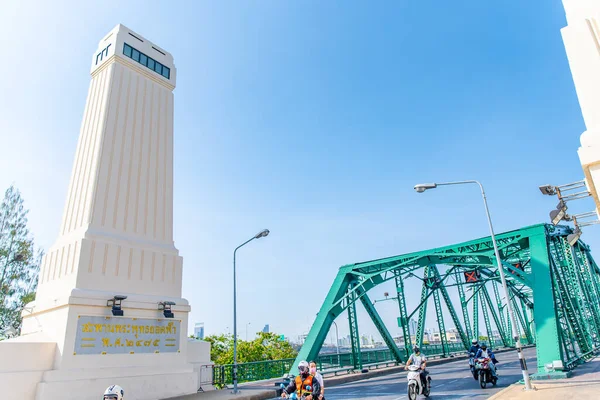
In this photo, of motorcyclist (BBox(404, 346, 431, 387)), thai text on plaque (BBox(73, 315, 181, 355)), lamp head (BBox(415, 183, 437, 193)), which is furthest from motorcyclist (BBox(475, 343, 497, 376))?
thai text on plaque (BBox(73, 315, 181, 355))

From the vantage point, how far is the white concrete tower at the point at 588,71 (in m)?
3.24

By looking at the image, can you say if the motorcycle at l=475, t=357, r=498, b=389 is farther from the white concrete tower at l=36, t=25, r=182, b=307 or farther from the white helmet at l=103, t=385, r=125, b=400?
the white helmet at l=103, t=385, r=125, b=400

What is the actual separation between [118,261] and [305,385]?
9970mm

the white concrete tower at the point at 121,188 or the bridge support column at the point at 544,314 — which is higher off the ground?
the white concrete tower at the point at 121,188

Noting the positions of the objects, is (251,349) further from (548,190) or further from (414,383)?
(548,190)

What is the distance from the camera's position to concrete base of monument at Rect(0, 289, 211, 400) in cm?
1200

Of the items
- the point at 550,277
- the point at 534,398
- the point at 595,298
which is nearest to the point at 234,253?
the point at 534,398

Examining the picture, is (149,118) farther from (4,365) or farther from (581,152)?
(581,152)

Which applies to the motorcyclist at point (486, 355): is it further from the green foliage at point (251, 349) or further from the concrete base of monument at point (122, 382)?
the green foliage at point (251, 349)

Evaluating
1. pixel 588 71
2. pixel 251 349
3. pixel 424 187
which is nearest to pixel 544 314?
pixel 424 187

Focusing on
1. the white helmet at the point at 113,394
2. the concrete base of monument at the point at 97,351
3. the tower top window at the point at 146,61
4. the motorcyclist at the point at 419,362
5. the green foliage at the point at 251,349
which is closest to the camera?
the white helmet at the point at 113,394

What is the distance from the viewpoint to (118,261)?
49.5 feet

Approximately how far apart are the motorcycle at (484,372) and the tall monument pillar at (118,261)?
1135 cm

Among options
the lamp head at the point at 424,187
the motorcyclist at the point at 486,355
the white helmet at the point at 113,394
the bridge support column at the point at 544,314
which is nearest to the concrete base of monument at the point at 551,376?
the bridge support column at the point at 544,314
